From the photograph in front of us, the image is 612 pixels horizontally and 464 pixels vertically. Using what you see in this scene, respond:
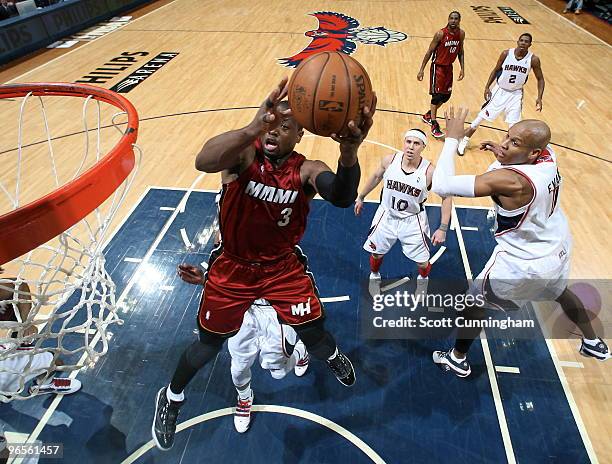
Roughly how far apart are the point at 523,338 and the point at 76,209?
370 cm

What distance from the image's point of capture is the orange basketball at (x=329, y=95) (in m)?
1.98

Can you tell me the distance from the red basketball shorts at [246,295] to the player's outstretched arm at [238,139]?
75 cm

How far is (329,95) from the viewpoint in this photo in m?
2.00

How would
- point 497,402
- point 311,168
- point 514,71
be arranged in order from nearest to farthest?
point 311,168 < point 497,402 < point 514,71

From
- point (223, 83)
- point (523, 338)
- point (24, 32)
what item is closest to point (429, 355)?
point (523, 338)

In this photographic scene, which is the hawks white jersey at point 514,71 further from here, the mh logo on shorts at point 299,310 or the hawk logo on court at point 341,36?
the hawk logo on court at point 341,36

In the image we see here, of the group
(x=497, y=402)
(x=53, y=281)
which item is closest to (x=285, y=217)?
(x=53, y=281)

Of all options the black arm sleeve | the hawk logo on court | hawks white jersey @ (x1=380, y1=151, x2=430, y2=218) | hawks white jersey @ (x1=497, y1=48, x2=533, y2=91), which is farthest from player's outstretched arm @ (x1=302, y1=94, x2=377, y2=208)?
the hawk logo on court

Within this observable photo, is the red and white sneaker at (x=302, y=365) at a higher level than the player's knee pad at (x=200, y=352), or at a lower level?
lower

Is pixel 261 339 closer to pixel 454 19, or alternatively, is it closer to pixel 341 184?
pixel 341 184

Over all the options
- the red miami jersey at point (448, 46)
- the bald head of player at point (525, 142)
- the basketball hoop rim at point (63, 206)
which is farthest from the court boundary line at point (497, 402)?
the red miami jersey at point (448, 46)

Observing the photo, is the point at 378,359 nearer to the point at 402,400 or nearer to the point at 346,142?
the point at 402,400

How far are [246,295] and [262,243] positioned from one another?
0.36m

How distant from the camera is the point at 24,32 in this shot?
414 inches
